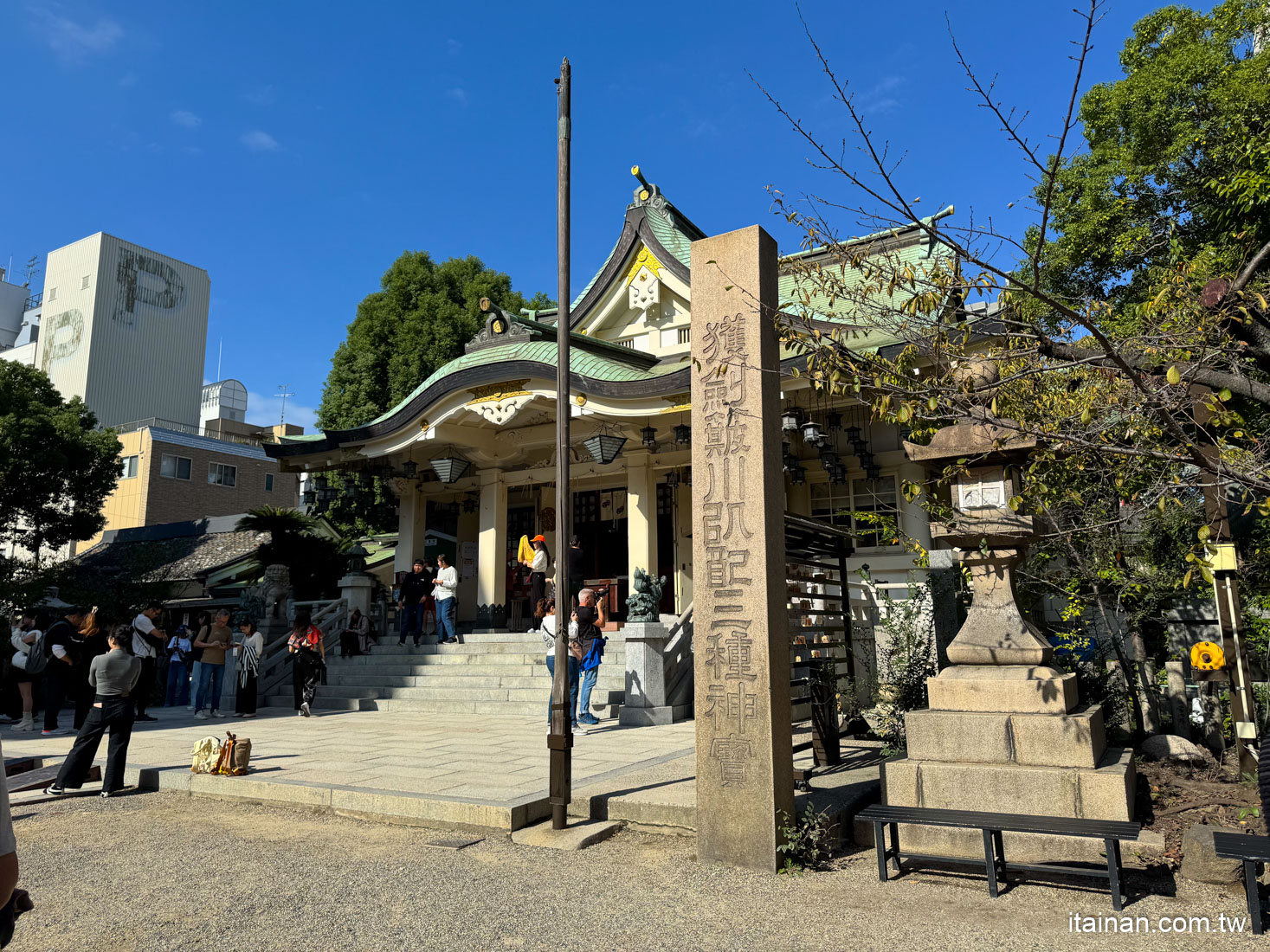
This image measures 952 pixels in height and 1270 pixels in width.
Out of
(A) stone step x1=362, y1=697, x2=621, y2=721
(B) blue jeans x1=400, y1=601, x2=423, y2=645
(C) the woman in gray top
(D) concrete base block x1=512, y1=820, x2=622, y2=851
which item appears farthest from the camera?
(B) blue jeans x1=400, y1=601, x2=423, y2=645

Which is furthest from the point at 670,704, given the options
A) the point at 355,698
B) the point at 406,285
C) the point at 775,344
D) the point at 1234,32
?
the point at 406,285

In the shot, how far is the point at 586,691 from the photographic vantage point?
11.0m

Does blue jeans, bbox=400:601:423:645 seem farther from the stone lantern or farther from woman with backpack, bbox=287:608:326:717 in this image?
the stone lantern

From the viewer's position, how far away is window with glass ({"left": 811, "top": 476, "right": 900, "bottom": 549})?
1511cm

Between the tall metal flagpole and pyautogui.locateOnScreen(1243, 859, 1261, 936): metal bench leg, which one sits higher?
the tall metal flagpole

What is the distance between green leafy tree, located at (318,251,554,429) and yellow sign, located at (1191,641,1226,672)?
2178 centimetres

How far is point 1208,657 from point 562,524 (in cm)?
522

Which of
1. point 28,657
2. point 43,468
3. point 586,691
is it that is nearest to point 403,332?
point 43,468

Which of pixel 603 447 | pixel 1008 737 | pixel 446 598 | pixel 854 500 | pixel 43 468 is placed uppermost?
pixel 43 468

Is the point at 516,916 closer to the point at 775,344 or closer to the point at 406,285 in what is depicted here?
the point at 775,344

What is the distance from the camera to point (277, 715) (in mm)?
13070

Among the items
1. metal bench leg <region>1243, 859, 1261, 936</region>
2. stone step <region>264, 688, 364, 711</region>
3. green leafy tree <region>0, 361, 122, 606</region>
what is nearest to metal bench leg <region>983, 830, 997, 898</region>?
metal bench leg <region>1243, 859, 1261, 936</region>

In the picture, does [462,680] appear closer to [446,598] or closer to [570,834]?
[446,598]

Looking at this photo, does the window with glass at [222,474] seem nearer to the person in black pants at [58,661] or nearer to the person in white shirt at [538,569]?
the person in white shirt at [538,569]
